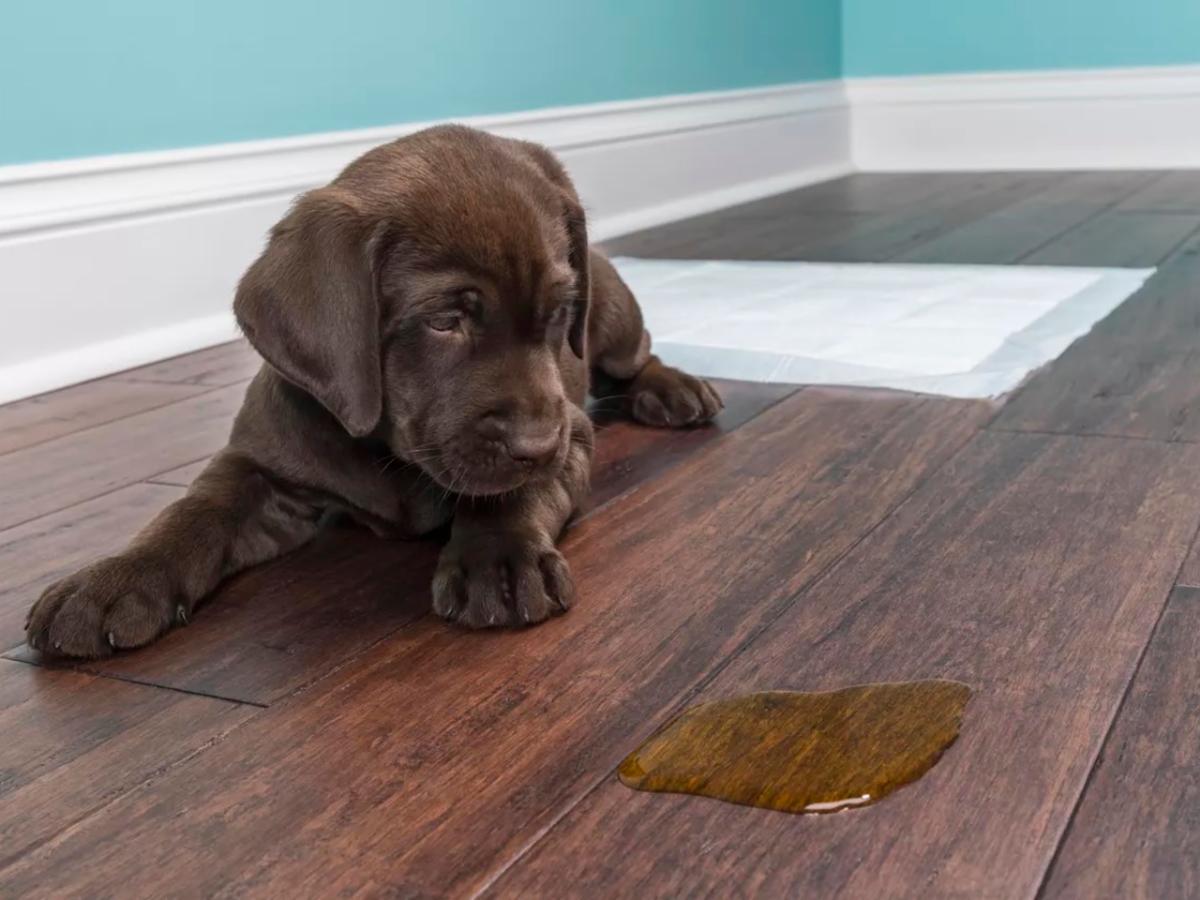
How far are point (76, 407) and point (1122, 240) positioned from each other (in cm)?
265

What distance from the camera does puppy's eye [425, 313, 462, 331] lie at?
1580mm

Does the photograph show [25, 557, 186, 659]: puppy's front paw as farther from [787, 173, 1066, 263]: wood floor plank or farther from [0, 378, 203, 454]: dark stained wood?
[787, 173, 1066, 263]: wood floor plank

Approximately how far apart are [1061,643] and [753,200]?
4098mm

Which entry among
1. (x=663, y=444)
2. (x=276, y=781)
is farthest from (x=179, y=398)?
(x=276, y=781)

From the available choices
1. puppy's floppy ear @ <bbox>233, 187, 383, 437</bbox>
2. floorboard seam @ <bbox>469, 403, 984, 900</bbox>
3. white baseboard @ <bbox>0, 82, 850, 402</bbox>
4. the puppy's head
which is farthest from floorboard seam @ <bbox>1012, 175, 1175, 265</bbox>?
puppy's floppy ear @ <bbox>233, 187, 383, 437</bbox>

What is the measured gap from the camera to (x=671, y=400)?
2.29 meters

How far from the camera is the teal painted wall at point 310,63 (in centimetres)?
280

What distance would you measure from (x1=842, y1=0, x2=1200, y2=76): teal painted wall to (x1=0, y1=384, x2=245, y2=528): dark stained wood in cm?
419

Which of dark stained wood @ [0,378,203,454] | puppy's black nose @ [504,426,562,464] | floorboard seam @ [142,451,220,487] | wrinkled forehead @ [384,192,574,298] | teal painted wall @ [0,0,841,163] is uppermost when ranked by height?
teal painted wall @ [0,0,841,163]

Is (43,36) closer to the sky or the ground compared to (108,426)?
closer to the sky

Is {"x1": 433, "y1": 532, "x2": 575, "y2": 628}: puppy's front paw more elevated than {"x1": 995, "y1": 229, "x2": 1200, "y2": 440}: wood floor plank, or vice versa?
{"x1": 433, "y1": 532, "x2": 575, "y2": 628}: puppy's front paw

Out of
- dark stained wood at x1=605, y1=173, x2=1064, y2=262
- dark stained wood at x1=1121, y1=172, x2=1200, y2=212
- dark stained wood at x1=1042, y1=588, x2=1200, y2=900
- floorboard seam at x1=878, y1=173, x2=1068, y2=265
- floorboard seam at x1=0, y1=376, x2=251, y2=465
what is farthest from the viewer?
dark stained wood at x1=1121, y1=172, x2=1200, y2=212

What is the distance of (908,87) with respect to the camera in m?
6.01

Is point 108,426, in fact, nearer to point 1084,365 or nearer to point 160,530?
point 160,530
